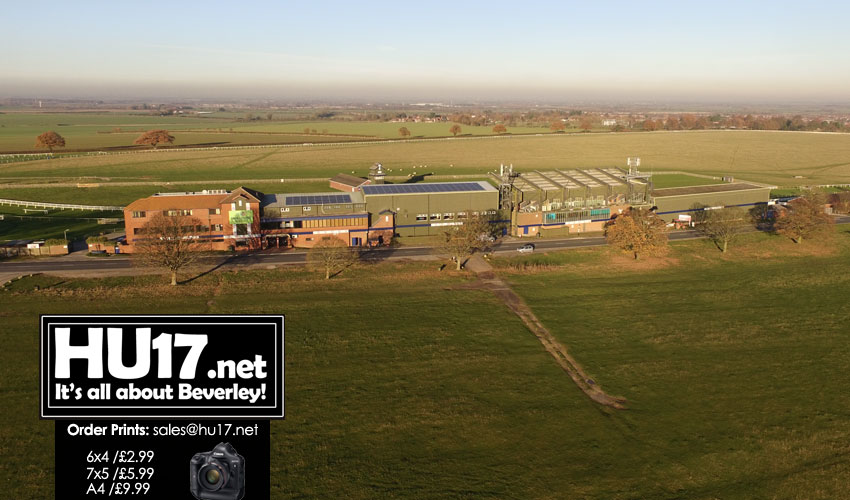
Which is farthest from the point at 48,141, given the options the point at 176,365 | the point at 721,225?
the point at 176,365

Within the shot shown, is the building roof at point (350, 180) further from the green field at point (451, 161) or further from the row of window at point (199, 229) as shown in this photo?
the row of window at point (199, 229)

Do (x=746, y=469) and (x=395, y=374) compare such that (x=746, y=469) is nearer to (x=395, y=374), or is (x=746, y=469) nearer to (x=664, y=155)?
(x=395, y=374)

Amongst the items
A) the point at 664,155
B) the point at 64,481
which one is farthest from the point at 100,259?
the point at 664,155

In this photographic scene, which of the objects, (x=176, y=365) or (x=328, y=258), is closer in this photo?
Answer: (x=176, y=365)

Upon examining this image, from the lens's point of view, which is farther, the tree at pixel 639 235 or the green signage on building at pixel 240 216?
the green signage on building at pixel 240 216

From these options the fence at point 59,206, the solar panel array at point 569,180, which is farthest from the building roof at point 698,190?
the fence at point 59,206

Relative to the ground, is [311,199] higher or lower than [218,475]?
higher

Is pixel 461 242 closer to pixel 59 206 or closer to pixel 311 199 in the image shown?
pixel 311 199
